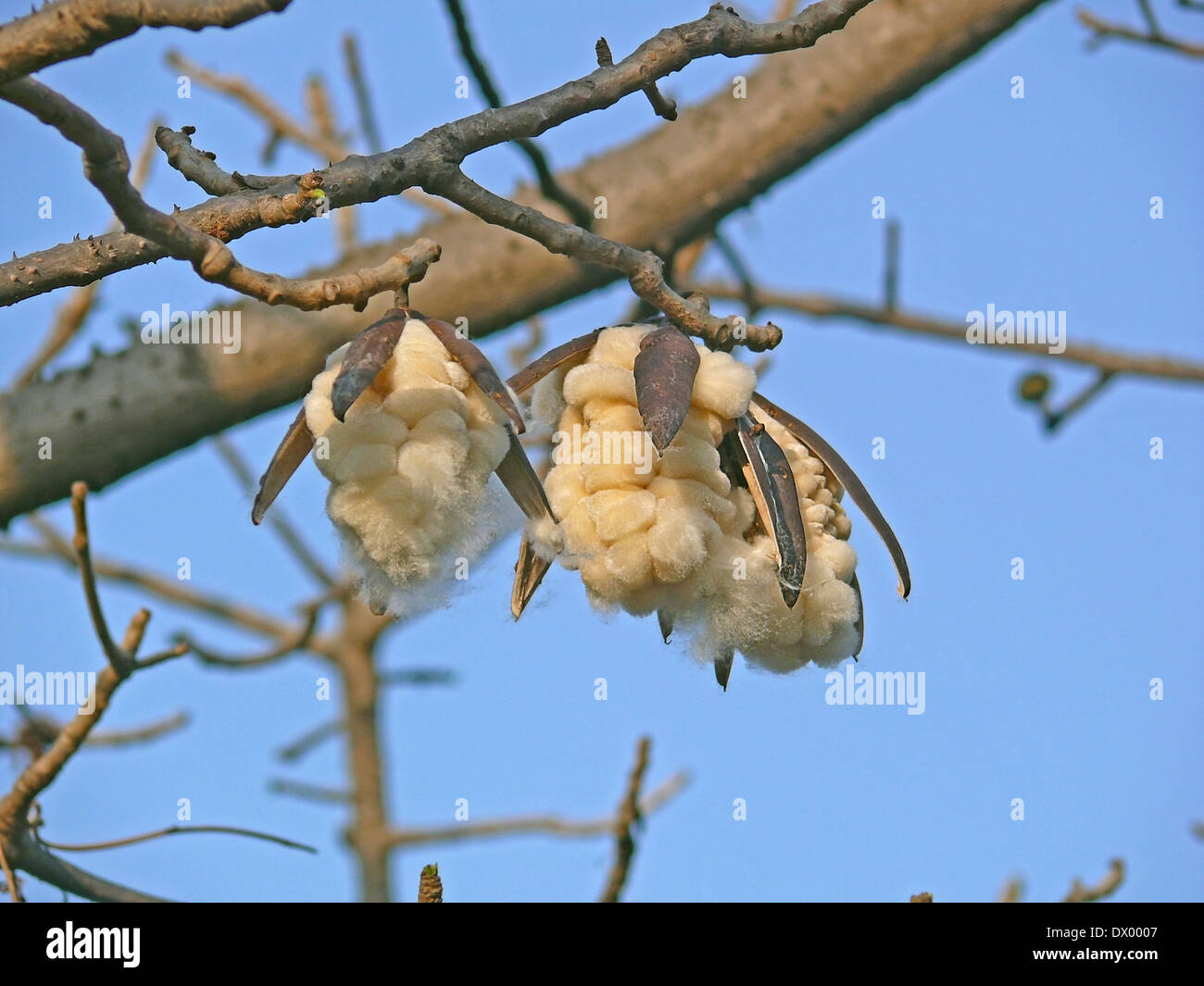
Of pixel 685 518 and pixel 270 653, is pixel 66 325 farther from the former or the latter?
pixel 685 518

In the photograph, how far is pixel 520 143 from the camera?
8.77ft

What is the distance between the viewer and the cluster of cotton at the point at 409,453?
4.91 feet

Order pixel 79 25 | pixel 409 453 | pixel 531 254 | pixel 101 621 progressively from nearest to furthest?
pixel 79 25 < pixel 409 453 < pixel 101 621 < pixel 531 254

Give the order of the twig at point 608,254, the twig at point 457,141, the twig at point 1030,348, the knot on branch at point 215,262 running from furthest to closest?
the twig at point 1030,348 < the twig at point 608,254 < the twig at point 457,141 < the knot on branch at point 215,262

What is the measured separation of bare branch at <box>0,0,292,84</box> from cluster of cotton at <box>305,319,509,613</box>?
1.35 ft

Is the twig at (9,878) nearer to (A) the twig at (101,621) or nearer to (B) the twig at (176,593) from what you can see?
(A) the twig at (101,621)

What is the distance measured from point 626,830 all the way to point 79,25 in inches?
59.7

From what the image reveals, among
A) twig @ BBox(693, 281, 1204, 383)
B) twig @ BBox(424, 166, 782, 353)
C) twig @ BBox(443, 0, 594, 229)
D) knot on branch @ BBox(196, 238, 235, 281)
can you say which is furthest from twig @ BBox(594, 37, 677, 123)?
twig @ BBox(693, 281, 1204, 383)

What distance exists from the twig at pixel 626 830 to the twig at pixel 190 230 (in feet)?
3.45

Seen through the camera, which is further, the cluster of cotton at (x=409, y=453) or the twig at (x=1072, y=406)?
the twig at (x=1072, y=406)

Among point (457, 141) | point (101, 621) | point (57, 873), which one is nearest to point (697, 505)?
point (457, 141)

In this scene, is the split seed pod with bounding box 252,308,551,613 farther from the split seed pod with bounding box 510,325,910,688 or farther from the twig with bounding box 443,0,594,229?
the twig with bounding box 443,0,594,229

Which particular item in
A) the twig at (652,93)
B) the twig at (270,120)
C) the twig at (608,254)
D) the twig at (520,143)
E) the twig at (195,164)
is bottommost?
the twig at (608,254)

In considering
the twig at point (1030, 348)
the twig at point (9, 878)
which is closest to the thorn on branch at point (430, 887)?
the twig at point (9, 878)
